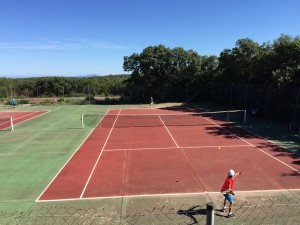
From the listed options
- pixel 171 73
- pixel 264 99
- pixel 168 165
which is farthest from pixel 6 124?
pixel 171 73

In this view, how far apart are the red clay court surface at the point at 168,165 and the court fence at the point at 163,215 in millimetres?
1171

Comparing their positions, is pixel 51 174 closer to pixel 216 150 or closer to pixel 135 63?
pixel 216 150

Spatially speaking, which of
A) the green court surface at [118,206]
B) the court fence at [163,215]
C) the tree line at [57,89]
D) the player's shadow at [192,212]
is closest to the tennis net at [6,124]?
the green court surface at [118,206]

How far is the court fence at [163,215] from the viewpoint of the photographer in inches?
361

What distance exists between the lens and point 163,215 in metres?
9.57

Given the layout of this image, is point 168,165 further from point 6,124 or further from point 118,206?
point 6,124

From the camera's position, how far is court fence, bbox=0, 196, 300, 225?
9.18 m

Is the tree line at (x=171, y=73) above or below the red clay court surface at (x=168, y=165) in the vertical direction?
above

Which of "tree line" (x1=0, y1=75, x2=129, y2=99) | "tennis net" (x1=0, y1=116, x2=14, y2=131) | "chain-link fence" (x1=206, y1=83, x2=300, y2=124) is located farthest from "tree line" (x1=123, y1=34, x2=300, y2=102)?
"tennis net" (x1=0, y1=116, x2=14, y2=131)

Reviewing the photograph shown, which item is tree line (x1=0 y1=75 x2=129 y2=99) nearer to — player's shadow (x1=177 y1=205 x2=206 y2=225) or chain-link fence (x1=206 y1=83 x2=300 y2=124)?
chain-link fence (x1=206 y1=83 x2=300 y2=124)

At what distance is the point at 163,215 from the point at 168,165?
5185 mm

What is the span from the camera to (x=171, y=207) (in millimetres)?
10156

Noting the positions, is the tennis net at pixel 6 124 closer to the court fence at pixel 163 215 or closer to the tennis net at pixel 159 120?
the tennis net at pixel 159 120

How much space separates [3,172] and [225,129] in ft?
50.8
